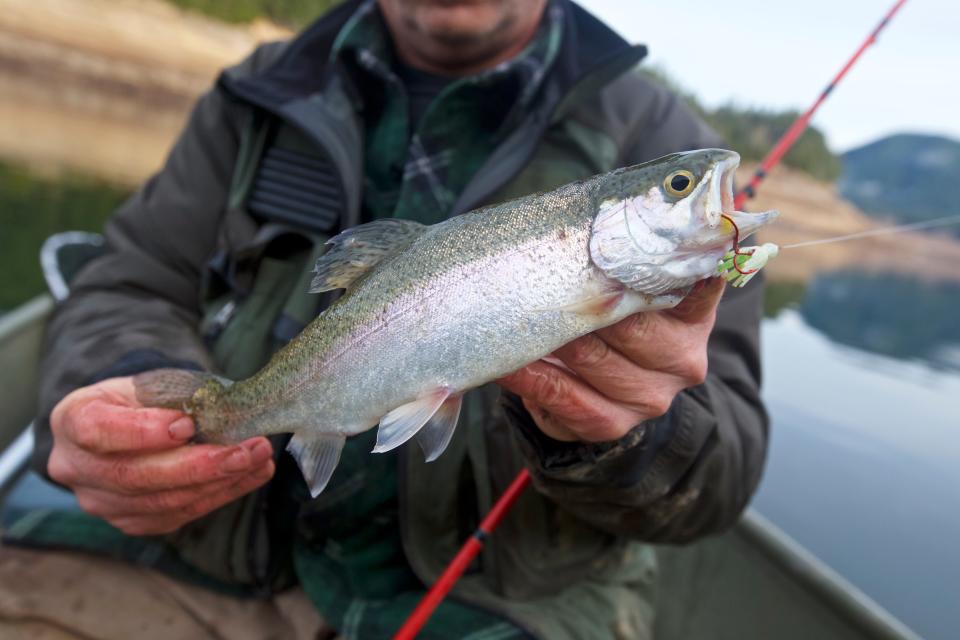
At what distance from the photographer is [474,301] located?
1.54 meters

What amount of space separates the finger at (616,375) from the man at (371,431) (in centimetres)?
27

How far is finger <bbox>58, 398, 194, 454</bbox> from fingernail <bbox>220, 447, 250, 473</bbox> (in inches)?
5.0

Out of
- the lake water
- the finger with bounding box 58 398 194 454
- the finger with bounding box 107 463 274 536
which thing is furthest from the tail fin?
the lake water

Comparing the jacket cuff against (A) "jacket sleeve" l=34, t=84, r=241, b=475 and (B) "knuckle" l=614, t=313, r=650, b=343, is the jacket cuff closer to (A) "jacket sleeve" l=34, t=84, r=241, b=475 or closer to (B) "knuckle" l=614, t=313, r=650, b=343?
(A) "jacket sleeve" l=34, t=84, r=241, b=475

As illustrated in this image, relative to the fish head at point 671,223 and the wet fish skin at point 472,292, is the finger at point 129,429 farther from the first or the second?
the fish head at point 671,223

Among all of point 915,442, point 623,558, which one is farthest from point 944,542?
point 623,558

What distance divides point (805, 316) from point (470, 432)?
16.9 meters

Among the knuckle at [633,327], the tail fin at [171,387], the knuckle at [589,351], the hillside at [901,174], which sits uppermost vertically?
the knuckle at [633,327]

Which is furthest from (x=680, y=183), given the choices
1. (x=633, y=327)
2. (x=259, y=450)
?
(x=259, y=450)

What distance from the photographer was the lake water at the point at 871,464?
5.37 meters

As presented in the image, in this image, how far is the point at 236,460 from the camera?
6.15 ft

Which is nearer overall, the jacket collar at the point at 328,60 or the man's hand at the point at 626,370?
the man's hand at the point at 626,370

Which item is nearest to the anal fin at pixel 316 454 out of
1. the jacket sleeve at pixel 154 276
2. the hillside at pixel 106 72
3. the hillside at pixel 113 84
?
the jacket sleeve at pixel 154 276

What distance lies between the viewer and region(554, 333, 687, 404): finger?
1.52 metres
